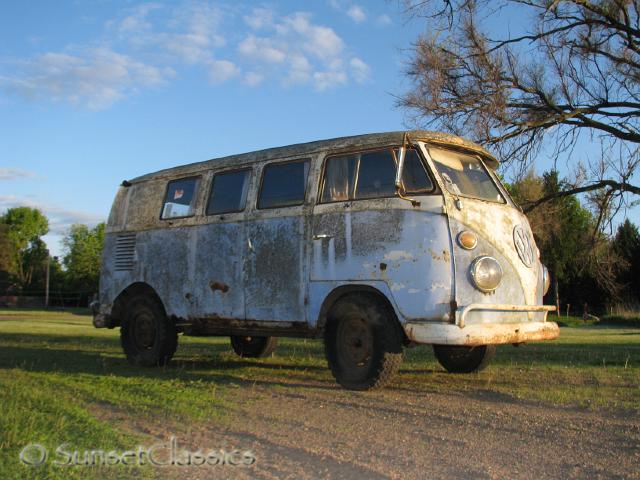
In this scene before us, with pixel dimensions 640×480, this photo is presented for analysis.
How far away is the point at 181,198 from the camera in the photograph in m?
9.62

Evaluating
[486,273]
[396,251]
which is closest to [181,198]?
[396,251]

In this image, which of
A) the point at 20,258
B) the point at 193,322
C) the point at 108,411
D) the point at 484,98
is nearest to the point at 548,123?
the point at 484,98

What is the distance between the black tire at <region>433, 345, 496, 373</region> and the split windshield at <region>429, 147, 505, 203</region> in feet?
6.93

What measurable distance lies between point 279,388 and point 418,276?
203 centimetres

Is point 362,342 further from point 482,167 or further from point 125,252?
point 125,252

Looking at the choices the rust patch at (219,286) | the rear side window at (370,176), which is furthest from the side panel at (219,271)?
the rear side window at (370,176)

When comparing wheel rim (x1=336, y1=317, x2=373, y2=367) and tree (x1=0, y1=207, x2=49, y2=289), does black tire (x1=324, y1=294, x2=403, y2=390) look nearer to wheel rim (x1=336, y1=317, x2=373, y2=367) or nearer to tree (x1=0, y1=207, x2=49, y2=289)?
wheel rim (x1=336, y1=317, x2=373, y2=367)

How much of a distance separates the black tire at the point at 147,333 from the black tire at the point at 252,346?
1.53m

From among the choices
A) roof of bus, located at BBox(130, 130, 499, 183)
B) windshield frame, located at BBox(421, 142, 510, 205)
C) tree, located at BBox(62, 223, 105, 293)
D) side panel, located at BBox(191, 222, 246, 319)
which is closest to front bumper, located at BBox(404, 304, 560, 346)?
windshield frame, located at BBox(421, 142, 510, 205)

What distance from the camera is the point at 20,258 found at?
4225 inches

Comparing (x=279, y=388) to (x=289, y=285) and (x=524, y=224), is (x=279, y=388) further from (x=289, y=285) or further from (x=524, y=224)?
→ (x=524, y=224)

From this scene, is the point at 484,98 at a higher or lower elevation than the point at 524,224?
higher

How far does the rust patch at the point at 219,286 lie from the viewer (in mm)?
8625

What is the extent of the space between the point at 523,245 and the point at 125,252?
5.69m
